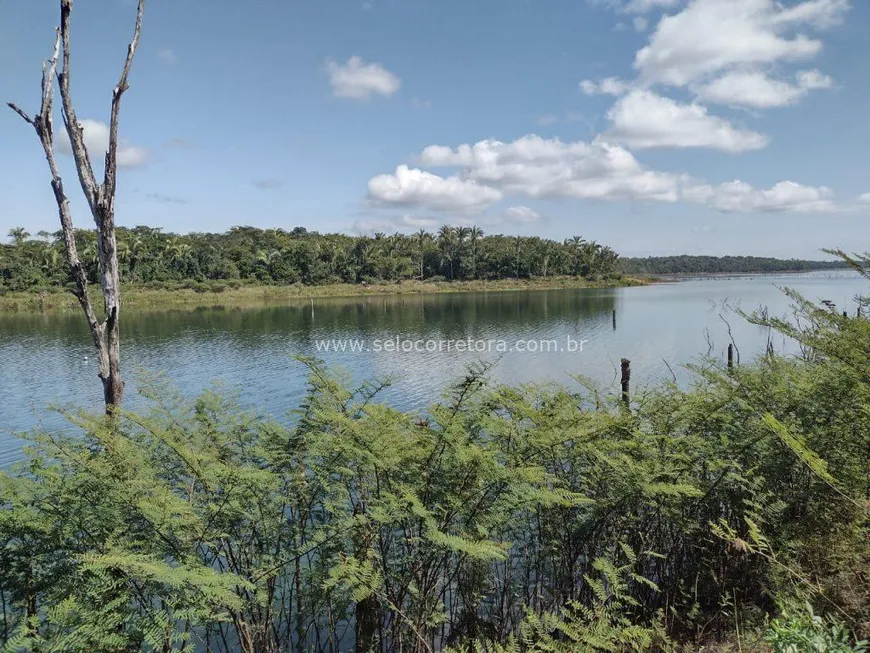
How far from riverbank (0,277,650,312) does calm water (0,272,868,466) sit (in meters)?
7.33

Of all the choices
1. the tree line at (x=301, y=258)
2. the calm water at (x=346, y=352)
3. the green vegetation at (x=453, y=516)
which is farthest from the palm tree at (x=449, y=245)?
the green vegetation at (x=453, y=516)

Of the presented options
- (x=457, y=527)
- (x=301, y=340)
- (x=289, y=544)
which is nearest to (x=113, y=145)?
(x=289, y=544)

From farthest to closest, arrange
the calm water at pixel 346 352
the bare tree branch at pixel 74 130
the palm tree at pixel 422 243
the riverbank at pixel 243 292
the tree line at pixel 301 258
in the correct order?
the palm tree at pixel 422 243 < the tree line at pixel 301 258 < the riverbank at pixel 243 292 < the calm water at pixel 346 352 < the bare tree branch at pixel 74 130

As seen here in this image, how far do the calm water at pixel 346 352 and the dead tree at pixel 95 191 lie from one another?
663mm

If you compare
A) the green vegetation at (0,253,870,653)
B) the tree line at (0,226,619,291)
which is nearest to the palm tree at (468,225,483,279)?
the tree line at (0,226,619,291)

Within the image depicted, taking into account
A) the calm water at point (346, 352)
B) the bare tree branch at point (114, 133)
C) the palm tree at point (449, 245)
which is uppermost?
the palm tree at point (449, 245)

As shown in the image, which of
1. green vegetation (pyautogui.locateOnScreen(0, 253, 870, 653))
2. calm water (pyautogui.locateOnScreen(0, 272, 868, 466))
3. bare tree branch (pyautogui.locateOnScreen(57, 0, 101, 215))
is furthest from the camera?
calm water (pyautogui.locateOnScreen(0, 272, 868, 466))

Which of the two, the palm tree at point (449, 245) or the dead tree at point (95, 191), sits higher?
the palm tree at point (449, 245)

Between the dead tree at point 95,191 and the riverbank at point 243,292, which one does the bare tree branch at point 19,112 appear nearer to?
the dead tree at point 95,191

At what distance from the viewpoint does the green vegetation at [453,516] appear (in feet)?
11.3

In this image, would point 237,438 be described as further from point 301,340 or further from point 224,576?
point 301,340

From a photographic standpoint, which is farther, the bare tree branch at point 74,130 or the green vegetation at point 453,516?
the bare tree branch at point 74,130

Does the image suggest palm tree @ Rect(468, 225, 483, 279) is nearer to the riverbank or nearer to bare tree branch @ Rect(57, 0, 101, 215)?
the riverbank

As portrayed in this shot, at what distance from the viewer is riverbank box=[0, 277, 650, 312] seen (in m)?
57.0
